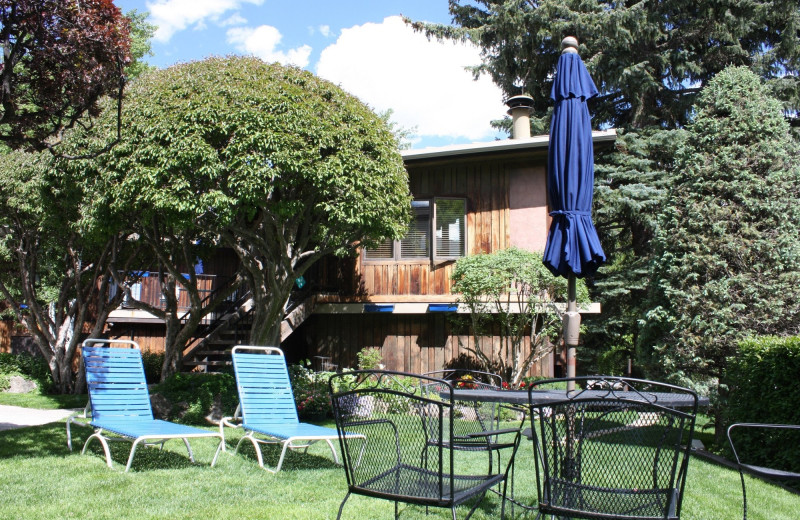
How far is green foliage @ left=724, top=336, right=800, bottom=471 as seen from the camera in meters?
6.74

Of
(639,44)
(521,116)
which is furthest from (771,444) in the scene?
(639,44)

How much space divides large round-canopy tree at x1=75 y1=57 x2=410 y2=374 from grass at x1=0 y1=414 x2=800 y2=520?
12.9 feet

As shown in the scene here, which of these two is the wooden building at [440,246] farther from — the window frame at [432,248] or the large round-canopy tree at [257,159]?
the large round-canopy tree at [257,159]

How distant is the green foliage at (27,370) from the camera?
46.5 ft

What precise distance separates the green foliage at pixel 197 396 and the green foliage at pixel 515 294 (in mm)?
4624

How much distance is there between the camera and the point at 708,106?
9562 mm

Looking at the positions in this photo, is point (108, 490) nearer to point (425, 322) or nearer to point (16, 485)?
point (16, 485)

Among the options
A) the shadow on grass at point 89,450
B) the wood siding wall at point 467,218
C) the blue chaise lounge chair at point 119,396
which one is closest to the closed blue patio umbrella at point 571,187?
the blue chaise lounge chair at point 119,396

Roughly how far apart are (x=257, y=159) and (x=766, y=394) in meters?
7.14

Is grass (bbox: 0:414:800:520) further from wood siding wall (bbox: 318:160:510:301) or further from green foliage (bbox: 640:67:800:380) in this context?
wood siding wall (bbox: 318:160:510:301)

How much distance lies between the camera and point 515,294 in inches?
492

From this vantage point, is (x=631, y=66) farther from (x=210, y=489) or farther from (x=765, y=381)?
(x=210, y=489)

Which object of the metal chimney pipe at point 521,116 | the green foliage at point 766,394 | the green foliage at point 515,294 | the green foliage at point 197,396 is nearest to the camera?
the green foliage at point 766,394

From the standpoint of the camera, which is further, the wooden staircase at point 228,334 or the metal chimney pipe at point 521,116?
the metal chimney pipe at point 521,116
